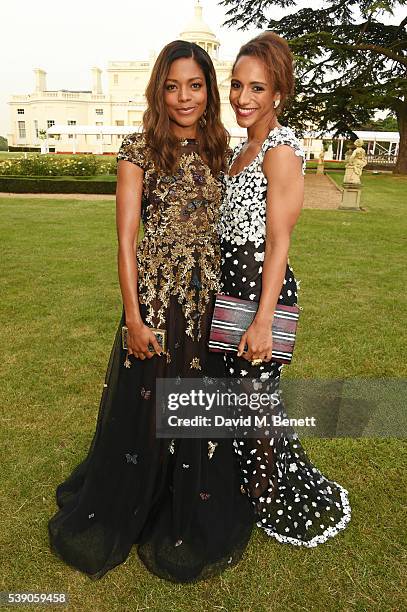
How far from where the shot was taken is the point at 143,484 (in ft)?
7.53

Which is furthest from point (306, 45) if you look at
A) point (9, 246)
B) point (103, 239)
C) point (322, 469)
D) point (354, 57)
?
point (322, 469)

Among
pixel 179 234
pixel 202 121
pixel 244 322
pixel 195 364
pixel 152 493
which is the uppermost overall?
pixel 202 121

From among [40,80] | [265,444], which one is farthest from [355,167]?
[40,80]

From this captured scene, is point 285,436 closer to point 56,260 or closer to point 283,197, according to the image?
point 283,197

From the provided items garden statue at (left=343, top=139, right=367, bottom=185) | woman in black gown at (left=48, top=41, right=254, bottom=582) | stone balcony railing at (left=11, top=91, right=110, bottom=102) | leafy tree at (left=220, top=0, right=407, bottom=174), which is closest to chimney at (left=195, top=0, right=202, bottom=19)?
stone balcony railing at (left=11, top=91, right=110, bottom=102)

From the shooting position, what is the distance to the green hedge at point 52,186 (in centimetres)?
1684

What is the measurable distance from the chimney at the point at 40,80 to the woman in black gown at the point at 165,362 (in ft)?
246

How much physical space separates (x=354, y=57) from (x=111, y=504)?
25.6 meters

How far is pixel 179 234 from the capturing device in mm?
2023

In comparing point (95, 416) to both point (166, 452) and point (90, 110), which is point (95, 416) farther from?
point (90, 110)

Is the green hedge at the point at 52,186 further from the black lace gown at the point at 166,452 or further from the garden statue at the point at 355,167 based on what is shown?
the black lace gown at the point at 166,452

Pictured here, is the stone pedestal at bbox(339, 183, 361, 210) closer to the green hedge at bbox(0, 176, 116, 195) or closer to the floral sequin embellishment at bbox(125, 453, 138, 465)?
the green hedge at bbox(0, 176, 116, 195)

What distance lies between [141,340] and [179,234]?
482mm
